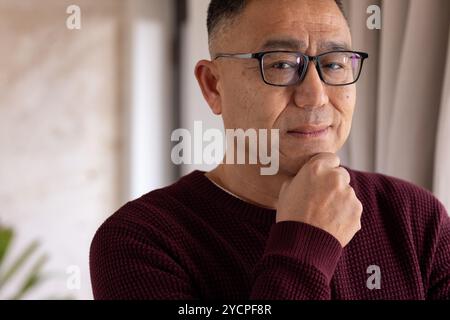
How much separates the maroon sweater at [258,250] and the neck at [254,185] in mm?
33

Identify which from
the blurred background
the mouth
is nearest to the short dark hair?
Result: the mouth

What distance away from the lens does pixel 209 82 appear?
1043mm

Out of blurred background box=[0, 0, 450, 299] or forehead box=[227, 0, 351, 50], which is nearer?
forehead box=[227, 0, 351, 50]

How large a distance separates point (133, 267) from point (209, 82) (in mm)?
378

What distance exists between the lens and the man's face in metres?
0.89

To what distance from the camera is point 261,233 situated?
0.93m

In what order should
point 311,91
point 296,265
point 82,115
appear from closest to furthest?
point 296,265 < point 311,91 < point 82,115

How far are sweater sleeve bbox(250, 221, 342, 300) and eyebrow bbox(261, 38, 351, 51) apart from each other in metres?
0.27

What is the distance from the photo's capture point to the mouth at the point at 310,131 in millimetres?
892

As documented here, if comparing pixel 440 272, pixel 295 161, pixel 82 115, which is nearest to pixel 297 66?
pixel 295 161

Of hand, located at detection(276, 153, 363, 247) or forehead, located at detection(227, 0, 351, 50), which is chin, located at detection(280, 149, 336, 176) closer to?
hand, located at detection(276, 153, 363, 247)

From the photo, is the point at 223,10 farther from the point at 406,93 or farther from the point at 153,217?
the point at 406,93

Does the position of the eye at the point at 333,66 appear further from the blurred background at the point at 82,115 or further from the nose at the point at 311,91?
the blurred background at the point at 82,115
